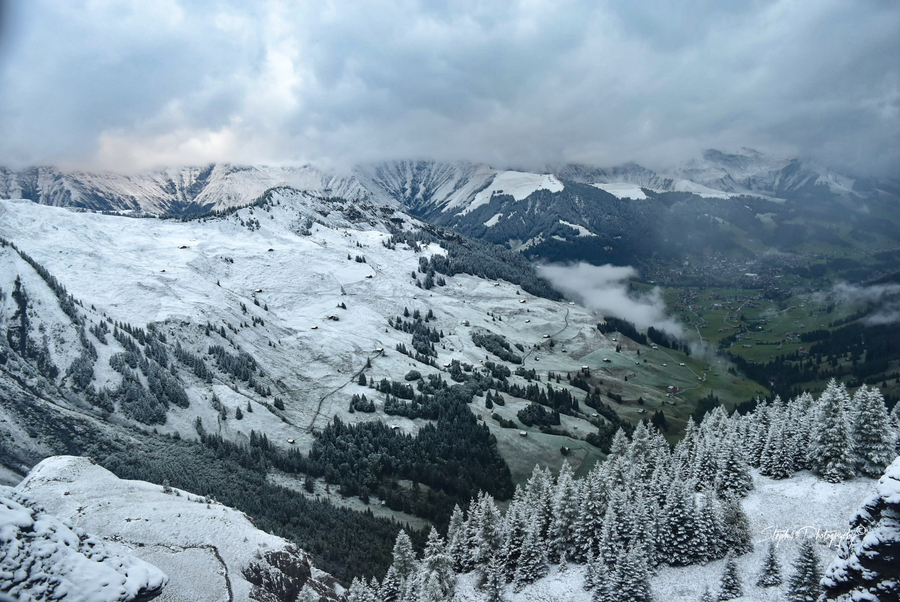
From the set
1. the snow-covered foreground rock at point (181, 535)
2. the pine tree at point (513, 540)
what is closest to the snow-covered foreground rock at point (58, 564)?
the snow-covered foreground rock at point (181, 535)

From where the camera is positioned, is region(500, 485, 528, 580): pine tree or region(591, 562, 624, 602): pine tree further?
region(500, 485, 528, 580): pine tree

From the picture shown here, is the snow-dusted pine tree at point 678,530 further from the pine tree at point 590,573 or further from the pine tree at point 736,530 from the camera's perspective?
the pine tree at point 590,573

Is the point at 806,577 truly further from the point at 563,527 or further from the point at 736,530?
the point at 563,527

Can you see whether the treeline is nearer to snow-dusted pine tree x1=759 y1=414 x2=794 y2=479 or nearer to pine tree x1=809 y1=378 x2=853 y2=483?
snow-dusted pine tree x1=759 y1=414 x2=794 y2=479

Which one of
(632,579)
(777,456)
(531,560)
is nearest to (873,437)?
(777,456)

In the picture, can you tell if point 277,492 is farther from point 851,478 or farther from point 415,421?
point 851,478

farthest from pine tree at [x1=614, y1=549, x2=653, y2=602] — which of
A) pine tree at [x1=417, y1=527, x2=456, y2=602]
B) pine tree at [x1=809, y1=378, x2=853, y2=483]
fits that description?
pine tree at [x1=809, y1=378, x2=853, y2=483]

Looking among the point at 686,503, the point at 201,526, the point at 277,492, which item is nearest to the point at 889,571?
the point at 686,503
